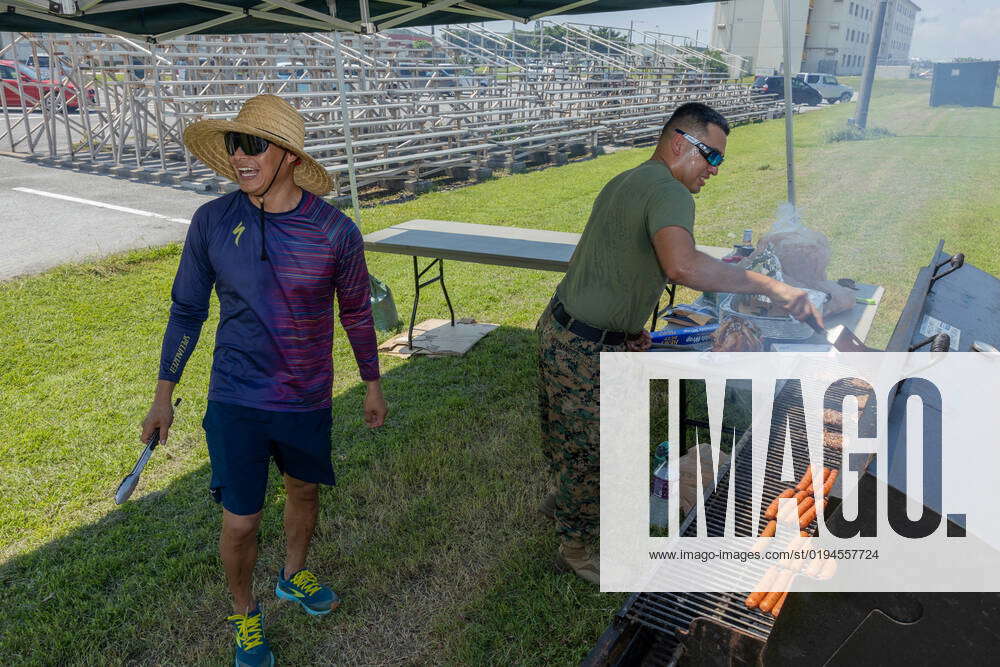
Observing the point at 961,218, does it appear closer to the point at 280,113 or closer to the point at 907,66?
the point at 907,66

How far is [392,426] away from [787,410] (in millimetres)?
2540

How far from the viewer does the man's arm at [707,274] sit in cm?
247

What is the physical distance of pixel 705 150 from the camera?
2596 mm

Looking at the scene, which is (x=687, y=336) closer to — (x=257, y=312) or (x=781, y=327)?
(x=781, y=327)

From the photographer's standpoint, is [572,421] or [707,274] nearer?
[707,274]

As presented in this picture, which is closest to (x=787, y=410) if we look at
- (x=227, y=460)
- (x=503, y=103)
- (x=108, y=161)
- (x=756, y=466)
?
(x=756, y=466)

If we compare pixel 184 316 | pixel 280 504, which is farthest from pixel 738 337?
pixel 280 504

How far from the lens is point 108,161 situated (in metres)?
14.0

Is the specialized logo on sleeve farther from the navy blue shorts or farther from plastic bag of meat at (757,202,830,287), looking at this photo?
plastic bag of meat at (757,202,830,287)

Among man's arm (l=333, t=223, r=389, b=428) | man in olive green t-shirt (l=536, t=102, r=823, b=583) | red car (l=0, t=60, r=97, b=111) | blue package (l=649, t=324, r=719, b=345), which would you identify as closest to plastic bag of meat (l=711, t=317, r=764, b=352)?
blue package (l=649, t=324, r=719, b=345)

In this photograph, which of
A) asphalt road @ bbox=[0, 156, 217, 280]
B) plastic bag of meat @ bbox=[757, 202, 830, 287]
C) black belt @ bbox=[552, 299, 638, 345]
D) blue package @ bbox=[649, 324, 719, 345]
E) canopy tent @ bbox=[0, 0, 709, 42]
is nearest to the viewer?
black belt @ bbox=[552, 299, 638, 345]

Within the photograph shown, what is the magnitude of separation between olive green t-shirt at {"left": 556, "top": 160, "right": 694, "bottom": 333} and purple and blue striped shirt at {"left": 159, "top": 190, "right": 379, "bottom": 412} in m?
0.90

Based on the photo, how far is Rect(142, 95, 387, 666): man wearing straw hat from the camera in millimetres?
2393

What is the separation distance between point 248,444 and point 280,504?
4.46 ft
